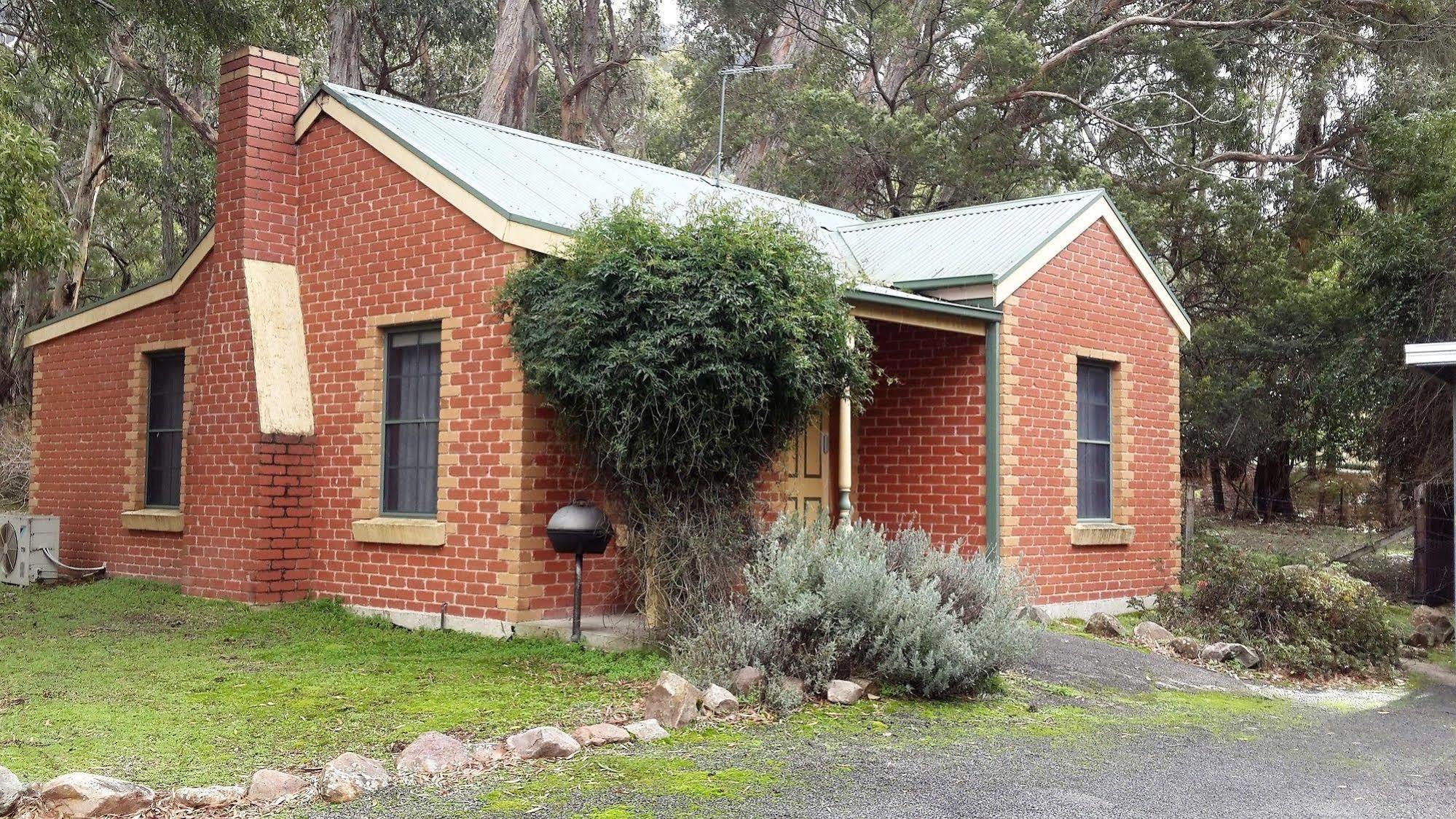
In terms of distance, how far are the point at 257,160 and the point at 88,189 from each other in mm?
14645

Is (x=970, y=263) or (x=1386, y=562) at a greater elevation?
(x=970, y=263)

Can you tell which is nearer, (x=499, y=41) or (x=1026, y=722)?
(x=1026, y=722)

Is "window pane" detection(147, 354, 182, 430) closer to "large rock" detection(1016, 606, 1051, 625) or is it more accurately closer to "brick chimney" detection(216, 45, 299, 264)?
"brick chimney" detection(216, 45, 299, 264)

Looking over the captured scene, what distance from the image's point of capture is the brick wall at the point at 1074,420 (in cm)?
1211

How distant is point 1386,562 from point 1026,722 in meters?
13.4

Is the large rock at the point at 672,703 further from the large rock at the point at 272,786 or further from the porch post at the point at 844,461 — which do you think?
the porch post at the point at 844,461

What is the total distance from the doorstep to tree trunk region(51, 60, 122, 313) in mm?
16419

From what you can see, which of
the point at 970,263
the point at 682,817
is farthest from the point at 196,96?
the point at 682,817

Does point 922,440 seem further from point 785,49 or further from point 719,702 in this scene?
point 785,49

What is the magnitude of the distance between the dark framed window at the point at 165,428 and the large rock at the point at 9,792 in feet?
27.1

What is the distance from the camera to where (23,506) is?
67.2 ft

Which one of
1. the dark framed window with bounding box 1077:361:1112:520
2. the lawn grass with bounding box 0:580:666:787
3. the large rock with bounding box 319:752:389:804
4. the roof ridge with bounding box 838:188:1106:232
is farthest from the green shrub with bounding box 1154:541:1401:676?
the large rock with bounding box 319:752:389:804

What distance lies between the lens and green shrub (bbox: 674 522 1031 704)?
7898 mm

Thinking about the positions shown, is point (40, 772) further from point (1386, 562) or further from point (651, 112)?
point (651, 112)
